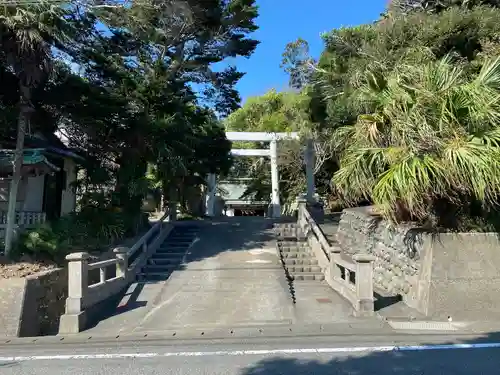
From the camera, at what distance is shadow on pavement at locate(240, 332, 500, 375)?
5.57 meters

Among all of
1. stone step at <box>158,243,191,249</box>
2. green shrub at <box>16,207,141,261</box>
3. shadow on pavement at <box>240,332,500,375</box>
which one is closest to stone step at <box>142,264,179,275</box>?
green shrub at <box>16,207,141,261</box>

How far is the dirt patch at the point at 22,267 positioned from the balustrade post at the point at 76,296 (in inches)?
53.0

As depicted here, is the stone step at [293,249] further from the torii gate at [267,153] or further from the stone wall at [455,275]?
the torii gate at [267,153]

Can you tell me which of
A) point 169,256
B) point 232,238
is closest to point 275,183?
point 232,238

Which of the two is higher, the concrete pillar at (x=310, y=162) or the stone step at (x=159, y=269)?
the concrete pillar at (x=310, y=162)

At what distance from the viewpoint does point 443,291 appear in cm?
912

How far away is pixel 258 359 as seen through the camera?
6.19 m

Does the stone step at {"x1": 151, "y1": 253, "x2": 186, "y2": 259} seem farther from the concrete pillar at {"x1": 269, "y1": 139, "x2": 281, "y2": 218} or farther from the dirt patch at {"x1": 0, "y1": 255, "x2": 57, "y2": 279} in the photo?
the concrete pillar at {"x1": 269, "y1": 139, "x2": 281, "y2": 218}

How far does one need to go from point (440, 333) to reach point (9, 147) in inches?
503

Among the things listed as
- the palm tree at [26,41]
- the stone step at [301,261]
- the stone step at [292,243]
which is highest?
the palm tree at [26,41]

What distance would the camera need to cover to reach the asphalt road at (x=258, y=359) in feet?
18.7

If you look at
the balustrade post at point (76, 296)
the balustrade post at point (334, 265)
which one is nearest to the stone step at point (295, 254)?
the balustrade post at point (334, 265)

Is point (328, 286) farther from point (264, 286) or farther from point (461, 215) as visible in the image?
point (461, 215)

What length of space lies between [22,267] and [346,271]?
7.26 m
